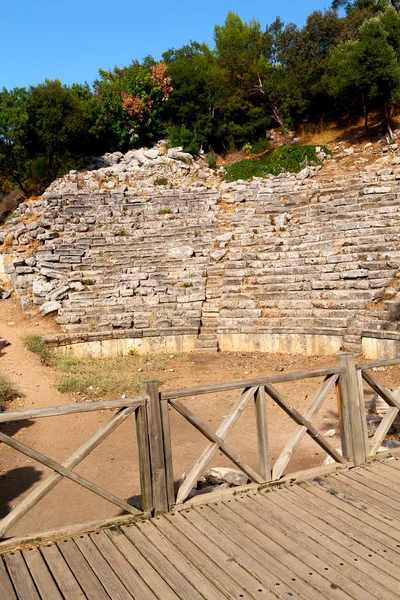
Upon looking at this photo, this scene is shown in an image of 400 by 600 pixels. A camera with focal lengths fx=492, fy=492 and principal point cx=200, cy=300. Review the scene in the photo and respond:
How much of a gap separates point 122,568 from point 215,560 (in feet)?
1.88

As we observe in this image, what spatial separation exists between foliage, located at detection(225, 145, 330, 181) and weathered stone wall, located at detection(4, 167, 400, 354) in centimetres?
402

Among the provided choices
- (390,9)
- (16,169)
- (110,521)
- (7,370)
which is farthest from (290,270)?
(390,9)

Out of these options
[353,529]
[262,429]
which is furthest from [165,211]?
[353,529]

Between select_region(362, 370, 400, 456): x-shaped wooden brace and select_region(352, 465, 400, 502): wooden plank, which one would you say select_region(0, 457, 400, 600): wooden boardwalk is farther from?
select_region(362, 370, 400, 456): x-shaped wooden brace

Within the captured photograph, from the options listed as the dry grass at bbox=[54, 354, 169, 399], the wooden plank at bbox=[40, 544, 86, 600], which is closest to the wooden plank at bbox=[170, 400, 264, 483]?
the wooden plank at bbox=[40, 544, 86, 600]

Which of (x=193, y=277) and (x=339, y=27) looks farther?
(x=339, y=27)

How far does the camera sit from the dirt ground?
5457 millimetres

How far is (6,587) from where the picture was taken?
9.22ft

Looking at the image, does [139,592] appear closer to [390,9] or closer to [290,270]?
[290,270]

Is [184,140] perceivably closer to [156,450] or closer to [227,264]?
[227,264]

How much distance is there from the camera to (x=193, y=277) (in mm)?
14844

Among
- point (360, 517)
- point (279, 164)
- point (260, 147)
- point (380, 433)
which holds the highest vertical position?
point (260, 147)

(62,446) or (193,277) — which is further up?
(193,277)

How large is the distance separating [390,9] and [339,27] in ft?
17.9
